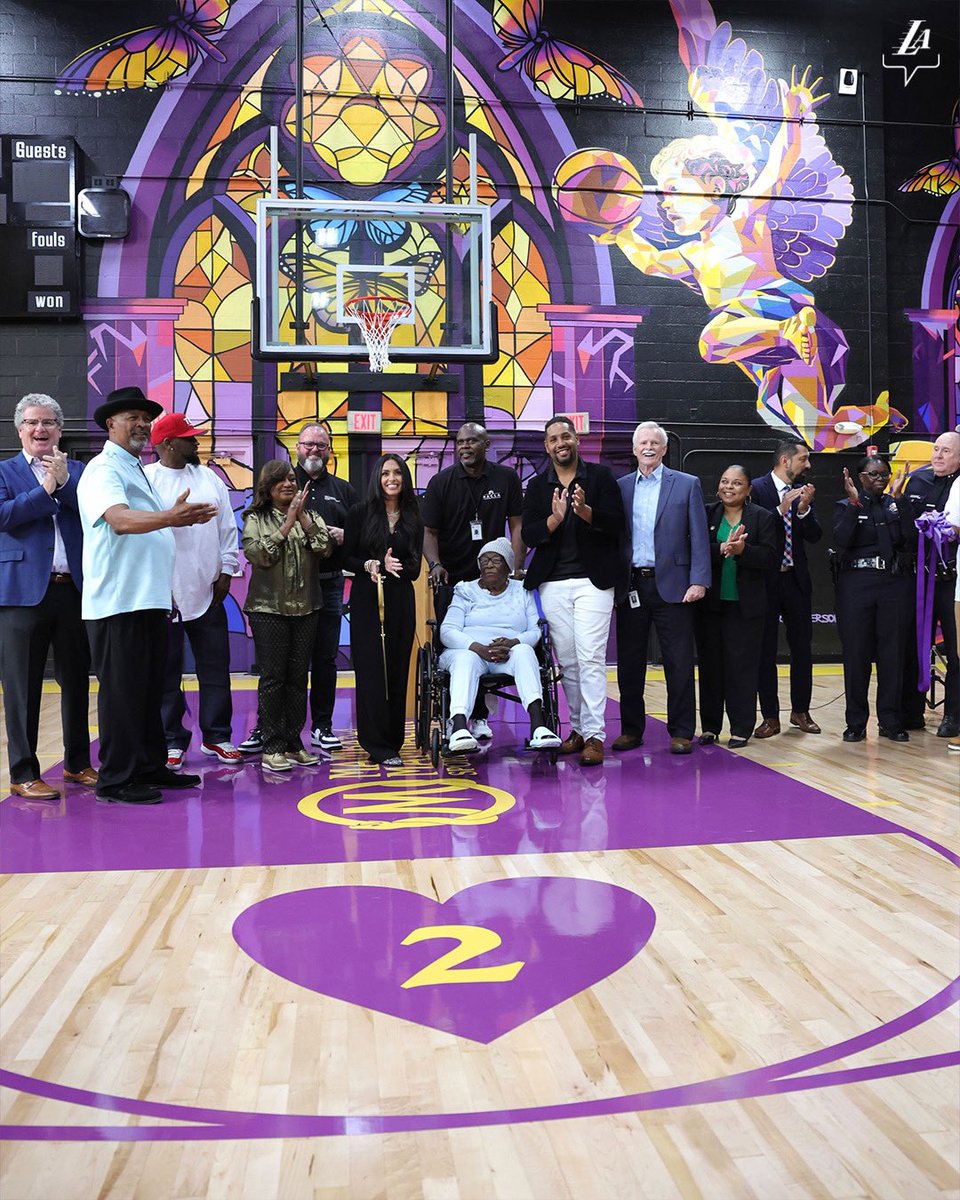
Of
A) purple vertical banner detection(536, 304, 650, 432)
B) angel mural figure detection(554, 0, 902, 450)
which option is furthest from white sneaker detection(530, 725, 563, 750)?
angel mural figure detection(554, 0, 902, 450)

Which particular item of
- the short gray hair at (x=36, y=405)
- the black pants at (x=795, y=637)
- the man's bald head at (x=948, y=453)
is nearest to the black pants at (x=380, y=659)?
the short gray hair at (x=36, y=405)

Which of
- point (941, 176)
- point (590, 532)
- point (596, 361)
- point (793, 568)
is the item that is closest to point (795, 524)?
point (793, 568)

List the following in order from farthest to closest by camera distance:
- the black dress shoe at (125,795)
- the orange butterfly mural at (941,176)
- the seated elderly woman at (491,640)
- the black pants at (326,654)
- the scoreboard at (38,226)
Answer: the orange butterfly mural at (941,176), the scoreboard at (38,226), the black pants at (326,654), the seated elderly woman at (491,640), the black dress shoe at (125,795)

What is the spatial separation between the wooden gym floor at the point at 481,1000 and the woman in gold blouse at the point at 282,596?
2.72 ft

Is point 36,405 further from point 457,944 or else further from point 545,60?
point 545,60

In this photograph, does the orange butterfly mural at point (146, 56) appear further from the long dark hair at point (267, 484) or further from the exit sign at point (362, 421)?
the long dark hair at point (267, 484)

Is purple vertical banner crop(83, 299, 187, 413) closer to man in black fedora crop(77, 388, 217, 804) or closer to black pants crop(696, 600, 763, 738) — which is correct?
man in black fedora crop(77, 388, 217, 804)

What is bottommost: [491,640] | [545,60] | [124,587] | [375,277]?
[491,640]

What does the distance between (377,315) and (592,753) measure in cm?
498

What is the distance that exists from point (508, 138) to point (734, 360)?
282 centimetres

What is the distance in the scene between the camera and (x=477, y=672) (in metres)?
4.53

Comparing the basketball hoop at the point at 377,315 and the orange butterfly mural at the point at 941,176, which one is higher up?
the orange butterfly mural at the point at 941,176

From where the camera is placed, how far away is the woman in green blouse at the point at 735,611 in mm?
5055

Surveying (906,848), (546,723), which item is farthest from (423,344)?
(906,848)
